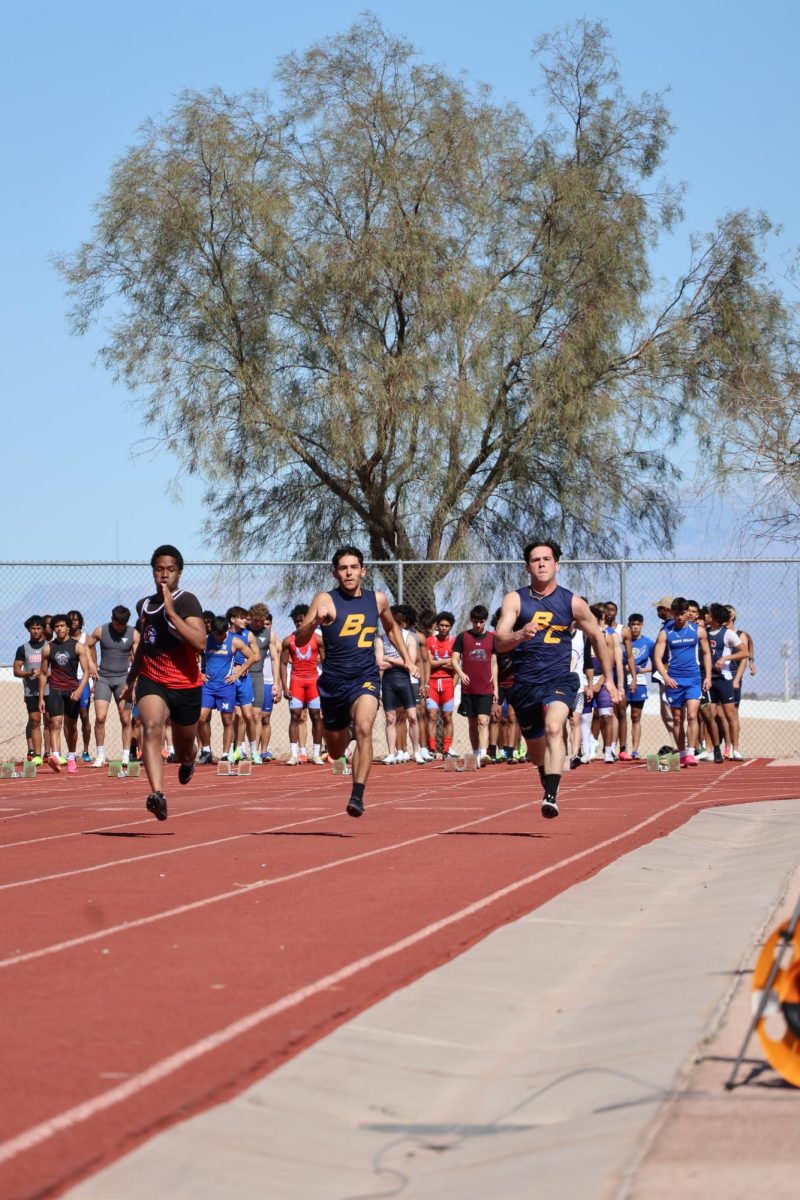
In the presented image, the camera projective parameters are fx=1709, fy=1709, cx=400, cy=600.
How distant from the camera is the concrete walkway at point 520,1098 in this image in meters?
3.92

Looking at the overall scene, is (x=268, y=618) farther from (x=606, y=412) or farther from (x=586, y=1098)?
(x=586, y=1098)

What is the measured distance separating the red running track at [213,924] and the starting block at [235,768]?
5.03 metres

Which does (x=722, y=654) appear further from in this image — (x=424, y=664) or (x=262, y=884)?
(x=262, y=884)

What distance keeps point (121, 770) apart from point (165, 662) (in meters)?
9.17

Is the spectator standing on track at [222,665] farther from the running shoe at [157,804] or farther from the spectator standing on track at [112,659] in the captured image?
the running shoe at [157,804]

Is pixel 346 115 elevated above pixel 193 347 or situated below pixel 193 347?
above

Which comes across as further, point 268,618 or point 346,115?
point 346,115

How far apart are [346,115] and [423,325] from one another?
4.27 meters

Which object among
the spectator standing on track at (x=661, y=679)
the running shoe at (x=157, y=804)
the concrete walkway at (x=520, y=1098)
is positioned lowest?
the concrete walkway at (x=520, y=1098)

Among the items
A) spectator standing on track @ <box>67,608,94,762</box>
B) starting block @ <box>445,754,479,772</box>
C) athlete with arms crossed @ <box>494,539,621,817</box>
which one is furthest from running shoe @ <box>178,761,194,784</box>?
spectator standing on track @ <box>67,608,94,762</box>

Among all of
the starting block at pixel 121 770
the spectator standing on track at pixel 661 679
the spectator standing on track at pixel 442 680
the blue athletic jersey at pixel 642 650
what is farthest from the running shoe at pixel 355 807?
the blue athletic jersey at pixel 642 650

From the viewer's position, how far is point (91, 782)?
19844mm

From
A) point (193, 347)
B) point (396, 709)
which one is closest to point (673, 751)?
point (396, 709)

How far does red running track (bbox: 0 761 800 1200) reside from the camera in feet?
15.4
